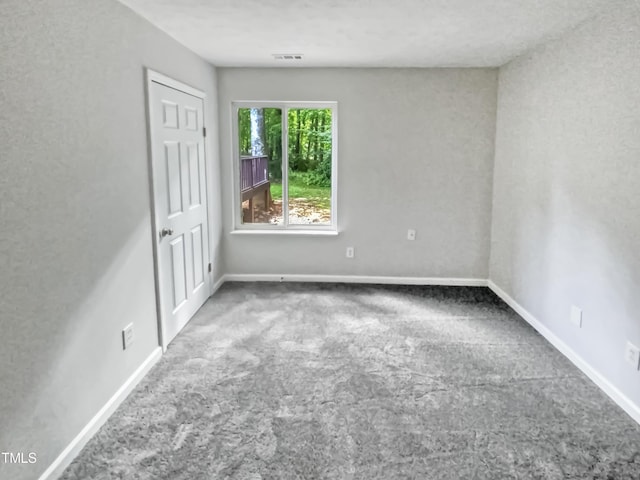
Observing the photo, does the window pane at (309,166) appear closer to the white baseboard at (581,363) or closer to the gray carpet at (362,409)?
the gray carpet at (362,409)

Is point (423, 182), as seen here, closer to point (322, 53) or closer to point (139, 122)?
point (322, 53)

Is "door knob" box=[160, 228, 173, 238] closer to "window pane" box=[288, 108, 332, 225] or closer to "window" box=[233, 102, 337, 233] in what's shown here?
"window" box=[233, 102, 337, 233]

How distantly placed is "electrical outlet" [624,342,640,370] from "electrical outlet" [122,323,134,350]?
2825 mm

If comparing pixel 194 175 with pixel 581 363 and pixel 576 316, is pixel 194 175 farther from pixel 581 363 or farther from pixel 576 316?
pixel 581 363

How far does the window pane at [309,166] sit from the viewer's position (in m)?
4.77

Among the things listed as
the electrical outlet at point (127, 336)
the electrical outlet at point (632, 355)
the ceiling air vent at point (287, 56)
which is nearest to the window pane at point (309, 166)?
the ceiling air vent at point (287, 56)

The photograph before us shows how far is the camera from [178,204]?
11.4ft

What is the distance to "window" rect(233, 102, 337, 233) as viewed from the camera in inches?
187

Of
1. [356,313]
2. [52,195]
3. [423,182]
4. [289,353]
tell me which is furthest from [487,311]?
[52,195]

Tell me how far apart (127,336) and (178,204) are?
121 centimetres

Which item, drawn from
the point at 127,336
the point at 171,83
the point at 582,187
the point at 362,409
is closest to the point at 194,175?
the point at 171,83

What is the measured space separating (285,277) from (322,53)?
7.56 feet

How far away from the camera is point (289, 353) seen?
3152 millimetres

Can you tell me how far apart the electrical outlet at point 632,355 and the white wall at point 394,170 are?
2329 millimetres
